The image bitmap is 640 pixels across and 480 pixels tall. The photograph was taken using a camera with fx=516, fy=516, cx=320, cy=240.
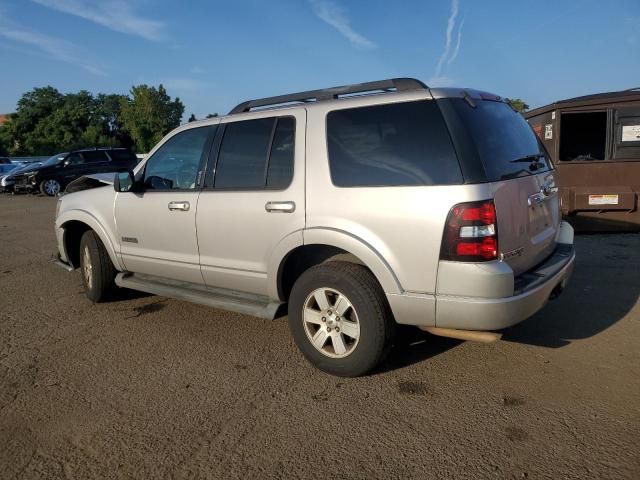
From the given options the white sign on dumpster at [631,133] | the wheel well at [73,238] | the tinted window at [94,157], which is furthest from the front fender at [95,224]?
the tinted window at [94,157]

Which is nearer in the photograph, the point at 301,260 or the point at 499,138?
the point at 499,138

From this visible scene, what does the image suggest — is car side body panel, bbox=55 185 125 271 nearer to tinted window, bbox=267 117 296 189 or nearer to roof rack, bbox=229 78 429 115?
roof rack, bbox=229 78 429 115

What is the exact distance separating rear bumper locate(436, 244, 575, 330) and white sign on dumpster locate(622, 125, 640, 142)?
5.86 m

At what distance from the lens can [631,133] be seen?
7.87m

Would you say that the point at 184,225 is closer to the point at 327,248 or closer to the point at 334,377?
the point at 327,248

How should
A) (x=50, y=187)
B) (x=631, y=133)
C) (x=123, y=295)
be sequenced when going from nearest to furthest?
(x=123, y=295) → (x=631, y=133) → (x=50, y=187)

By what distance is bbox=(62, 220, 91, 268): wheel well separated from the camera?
221 inches

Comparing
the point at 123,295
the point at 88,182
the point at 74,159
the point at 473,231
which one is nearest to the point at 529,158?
the point at 473,231

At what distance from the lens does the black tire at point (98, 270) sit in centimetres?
515

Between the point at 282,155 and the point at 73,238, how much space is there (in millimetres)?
3253

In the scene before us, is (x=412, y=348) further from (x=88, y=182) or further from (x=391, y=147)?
(x=88, y=182)

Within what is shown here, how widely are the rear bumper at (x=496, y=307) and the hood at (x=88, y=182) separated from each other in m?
3.75

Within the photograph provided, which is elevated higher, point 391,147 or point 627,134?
point 627,134

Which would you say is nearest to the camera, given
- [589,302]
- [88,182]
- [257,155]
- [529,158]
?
[529,158]
